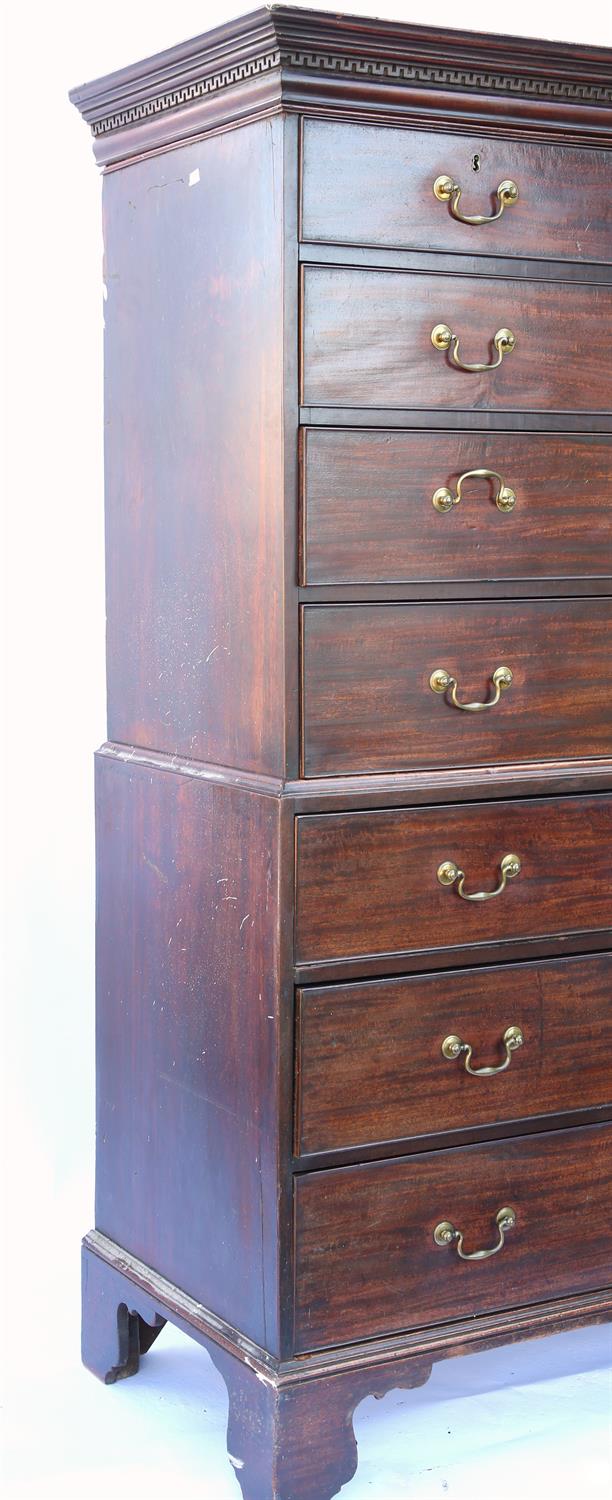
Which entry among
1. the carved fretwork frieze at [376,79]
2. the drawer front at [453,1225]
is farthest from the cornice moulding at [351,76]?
the drawer front at [453,1225]

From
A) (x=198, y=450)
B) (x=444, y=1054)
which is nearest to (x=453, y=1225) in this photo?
(x=444, y=1054)

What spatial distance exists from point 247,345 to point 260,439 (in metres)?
0.13

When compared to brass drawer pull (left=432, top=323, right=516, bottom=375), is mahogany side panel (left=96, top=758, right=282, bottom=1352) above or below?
below

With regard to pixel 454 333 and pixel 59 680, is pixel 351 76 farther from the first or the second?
pixel 59 680

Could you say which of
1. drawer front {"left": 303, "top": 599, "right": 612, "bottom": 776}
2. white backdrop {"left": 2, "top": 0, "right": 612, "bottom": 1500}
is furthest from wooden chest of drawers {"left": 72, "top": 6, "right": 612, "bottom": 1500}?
white backdrop {"left": 2, "top": 0, "right": 612, "bottom": 1500}

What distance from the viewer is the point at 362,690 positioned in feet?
8.64

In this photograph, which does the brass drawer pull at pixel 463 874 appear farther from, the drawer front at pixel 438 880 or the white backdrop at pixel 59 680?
the white backdrop at pixel 59 680

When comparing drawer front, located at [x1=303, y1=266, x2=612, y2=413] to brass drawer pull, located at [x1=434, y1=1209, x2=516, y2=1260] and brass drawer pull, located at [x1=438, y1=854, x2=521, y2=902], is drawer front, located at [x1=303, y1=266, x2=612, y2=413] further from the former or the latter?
brass drawer pull, located at [x1=434, y1=1209, x2=516, y2=1260]

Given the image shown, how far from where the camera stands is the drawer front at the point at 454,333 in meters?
2.56

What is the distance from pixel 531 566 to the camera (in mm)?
2760

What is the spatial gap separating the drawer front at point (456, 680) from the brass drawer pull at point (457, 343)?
31cm

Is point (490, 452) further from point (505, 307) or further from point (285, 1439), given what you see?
point (285, 1439)

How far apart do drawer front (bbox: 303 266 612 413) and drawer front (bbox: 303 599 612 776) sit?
0.89 feet

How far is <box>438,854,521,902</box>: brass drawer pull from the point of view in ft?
8.91
